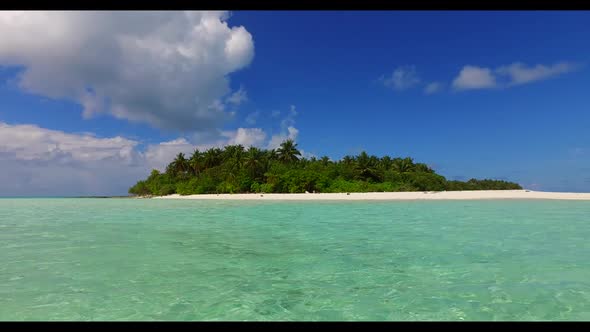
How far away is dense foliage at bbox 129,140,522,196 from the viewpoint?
52.7 meters

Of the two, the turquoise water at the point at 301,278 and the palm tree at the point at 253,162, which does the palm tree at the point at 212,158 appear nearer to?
the palm tree at the point at 253,162

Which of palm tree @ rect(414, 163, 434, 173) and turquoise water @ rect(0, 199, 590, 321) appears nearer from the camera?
turquoise water @ rect(0, 199, 590, 321)

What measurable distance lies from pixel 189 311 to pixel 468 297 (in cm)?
384

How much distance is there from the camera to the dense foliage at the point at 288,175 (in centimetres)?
5272

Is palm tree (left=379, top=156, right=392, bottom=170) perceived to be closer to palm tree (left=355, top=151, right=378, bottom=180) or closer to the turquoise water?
palm tree (left=355, top=151, right=378, bottom=180)

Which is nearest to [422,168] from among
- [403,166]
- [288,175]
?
[403,166]

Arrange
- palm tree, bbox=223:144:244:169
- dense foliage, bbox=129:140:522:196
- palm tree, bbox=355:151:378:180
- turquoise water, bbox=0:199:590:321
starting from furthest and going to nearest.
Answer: palm tree, bbox=223:144:244:169, palm tree, bbox=355:151:378:180, dense foliage, bbox=129:140:522:196, turquoise water, bbox=0:199:590:321

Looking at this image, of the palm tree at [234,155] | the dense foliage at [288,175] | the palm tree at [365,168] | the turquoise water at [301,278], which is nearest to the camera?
the turquoise water at [301,278]

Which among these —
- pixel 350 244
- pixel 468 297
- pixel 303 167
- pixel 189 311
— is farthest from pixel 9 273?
pixel 303 167

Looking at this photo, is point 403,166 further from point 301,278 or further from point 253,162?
point 301,278

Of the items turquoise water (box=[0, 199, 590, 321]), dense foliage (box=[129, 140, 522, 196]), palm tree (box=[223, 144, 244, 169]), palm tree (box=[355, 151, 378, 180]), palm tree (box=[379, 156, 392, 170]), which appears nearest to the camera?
turquoise water (box=[0, 199, 590, 321])

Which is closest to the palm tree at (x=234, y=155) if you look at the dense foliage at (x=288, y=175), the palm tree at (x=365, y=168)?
the dense foliage at (x=288, y=175)

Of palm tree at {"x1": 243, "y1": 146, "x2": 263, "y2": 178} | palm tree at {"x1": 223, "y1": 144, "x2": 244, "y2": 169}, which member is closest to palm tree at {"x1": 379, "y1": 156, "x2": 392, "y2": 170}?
palm tree at {"x1": 243, "y1": 146, "x2": 263, "y2": 178}
